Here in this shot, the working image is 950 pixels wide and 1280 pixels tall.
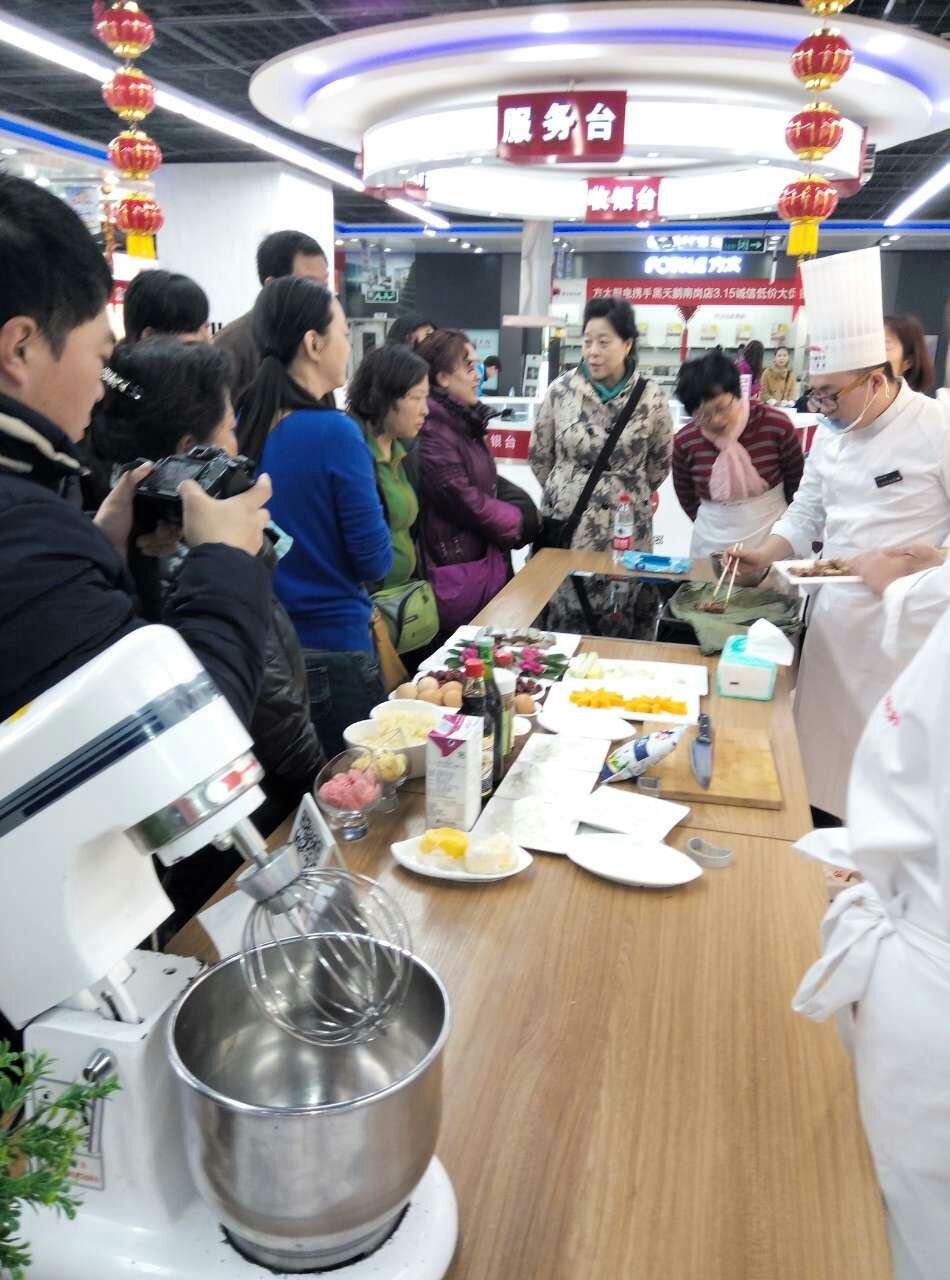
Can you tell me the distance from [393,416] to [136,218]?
3.33 m

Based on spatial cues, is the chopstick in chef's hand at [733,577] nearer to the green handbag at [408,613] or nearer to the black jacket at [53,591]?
the green handbag at [408,613]

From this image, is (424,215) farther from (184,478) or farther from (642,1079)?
(642,1079)

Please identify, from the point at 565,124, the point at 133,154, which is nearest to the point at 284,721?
the point at 133,154

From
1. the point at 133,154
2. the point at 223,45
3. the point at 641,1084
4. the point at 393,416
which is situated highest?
the point at 223,45

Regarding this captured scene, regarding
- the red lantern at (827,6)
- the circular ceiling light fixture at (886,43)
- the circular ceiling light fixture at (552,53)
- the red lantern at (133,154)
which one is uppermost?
the circular ceiling light fixture at (886,43)

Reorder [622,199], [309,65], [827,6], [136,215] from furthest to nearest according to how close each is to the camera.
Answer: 1. [622,199]
2. [309,65]
3. [136,215]
4. [827,6]

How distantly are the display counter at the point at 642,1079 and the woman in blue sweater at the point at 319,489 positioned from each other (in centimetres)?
79

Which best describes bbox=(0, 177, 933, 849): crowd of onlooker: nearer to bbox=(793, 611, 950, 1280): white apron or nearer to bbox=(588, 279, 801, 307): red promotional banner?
bbox=(793, 611, 950, 1280): white apron

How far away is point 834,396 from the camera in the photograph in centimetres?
262

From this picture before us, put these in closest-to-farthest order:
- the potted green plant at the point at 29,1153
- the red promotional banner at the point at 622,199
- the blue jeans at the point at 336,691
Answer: the potted green plant at the point at 29,1153 < the blue jeans at the point at 336,691 < the red promotional banner at the point at 622,199

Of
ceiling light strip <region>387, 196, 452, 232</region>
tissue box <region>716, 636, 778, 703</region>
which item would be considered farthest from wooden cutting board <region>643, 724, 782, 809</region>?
ceiling light strip <region>387, 196, 452, 232</region>

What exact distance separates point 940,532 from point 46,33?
662cm

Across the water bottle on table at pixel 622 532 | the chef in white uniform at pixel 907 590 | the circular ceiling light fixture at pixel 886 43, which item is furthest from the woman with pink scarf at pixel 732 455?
the circular ceiling light fixture at pixel 886 43

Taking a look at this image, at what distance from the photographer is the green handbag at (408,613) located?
8.93 ft
